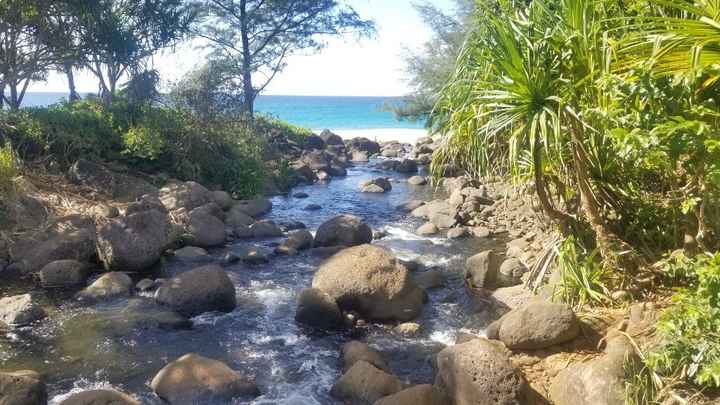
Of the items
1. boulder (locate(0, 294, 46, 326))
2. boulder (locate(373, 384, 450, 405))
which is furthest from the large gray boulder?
boulder (locate(0, 294, 46, 326))

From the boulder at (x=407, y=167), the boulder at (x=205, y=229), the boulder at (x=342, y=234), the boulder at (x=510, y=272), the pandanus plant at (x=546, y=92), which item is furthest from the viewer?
the boulder at (x=407, y=167)

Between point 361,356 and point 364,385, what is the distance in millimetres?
738

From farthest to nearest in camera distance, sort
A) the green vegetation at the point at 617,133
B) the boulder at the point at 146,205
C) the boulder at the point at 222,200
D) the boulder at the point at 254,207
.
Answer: the boulder at the point at 254,207
the boulder at the point at 222,200
the boulder at the point at 146,205
the green vegetation at the point at 617,133

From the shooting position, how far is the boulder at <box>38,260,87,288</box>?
9.36 metres

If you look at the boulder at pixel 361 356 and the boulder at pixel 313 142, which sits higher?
the boulder at pixel 313 142

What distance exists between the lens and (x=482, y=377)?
5.38m

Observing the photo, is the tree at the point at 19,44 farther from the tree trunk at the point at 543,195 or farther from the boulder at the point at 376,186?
the tree trunk at the point at 543,195

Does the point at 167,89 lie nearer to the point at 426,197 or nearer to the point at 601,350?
the point at 426,197

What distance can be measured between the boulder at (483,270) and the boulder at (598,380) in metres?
3.35

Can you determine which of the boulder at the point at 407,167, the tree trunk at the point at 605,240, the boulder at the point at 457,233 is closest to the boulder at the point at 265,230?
the boulder at the point at 457,233

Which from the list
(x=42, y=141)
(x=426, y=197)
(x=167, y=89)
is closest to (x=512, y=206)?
(x=426, y=197)

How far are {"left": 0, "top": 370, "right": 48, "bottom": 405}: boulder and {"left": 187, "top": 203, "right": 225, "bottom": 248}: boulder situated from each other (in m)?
6.26

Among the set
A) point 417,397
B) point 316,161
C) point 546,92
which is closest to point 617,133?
point 546,92

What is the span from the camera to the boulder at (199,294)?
8.30 meters
